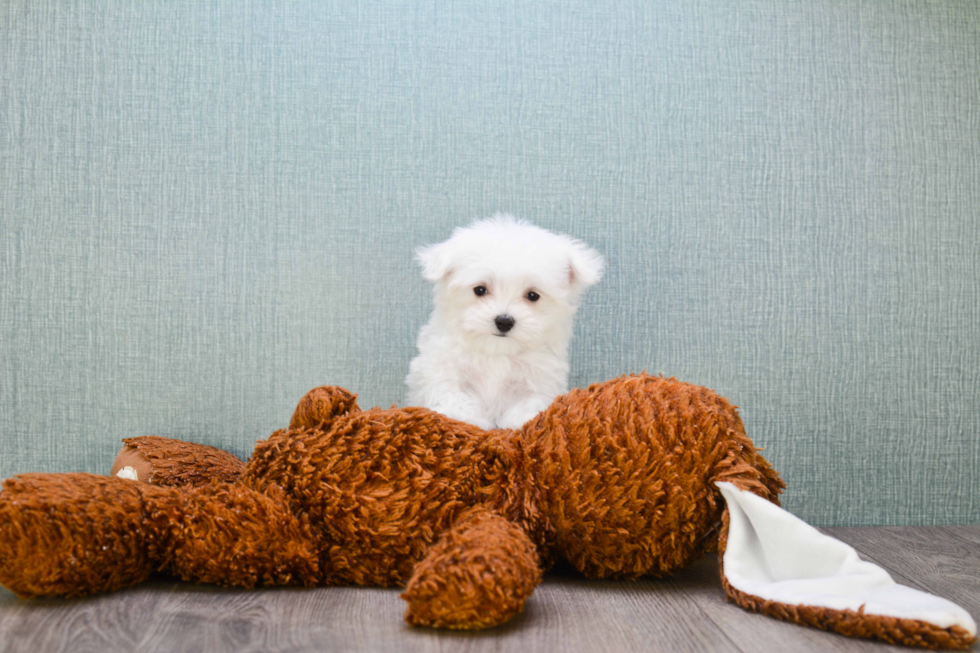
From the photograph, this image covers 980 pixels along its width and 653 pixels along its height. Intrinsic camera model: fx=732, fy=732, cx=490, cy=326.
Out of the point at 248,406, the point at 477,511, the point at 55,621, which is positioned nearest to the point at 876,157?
the point at 477,511

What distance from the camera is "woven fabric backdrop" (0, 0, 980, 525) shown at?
1670 millimetres

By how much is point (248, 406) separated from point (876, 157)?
1.59 metres

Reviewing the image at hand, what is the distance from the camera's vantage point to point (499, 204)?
1.70m

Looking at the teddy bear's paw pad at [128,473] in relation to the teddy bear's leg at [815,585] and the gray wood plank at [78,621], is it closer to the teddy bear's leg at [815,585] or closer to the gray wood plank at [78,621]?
the gray wood plank at [78,621]

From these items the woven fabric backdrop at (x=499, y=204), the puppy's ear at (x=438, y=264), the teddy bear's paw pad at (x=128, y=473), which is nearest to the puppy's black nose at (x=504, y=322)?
the puppy's ear at (x=438, y=264)

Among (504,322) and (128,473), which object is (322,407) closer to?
(504,322)

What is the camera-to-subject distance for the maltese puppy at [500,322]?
132 cm

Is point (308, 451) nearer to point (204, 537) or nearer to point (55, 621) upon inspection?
point (204, 537)

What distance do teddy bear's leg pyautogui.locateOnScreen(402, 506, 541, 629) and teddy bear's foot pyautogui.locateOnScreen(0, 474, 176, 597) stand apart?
0.43 metres

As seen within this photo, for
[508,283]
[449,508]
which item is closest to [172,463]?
[449,508]

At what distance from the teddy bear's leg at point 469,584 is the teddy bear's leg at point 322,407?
0.31 m

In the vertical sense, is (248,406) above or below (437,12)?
below

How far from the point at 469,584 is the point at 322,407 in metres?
0.39

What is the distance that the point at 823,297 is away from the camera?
1.72 m
